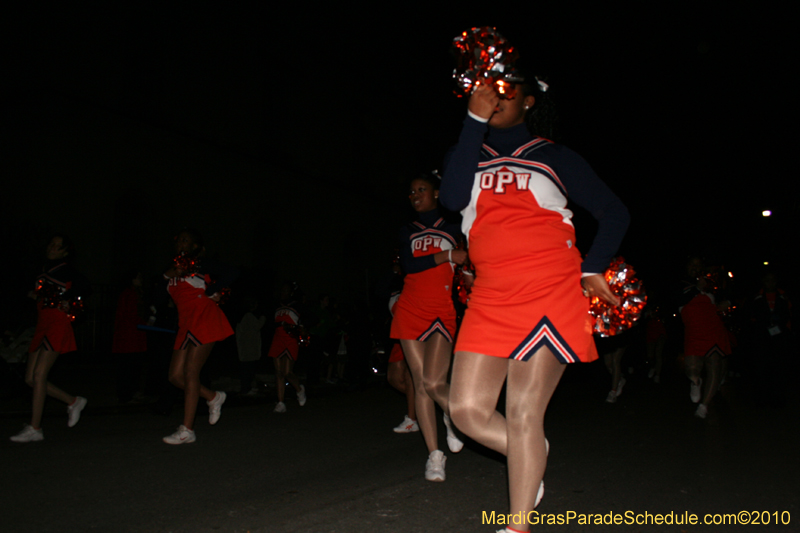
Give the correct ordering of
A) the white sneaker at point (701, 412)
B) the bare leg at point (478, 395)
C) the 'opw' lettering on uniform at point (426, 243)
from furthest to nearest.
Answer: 1. the white sneaker at point (701, 412)
2. the 'opw' lettering on uniform at point (426, 243)
3. the bare leg at point (478, 395)

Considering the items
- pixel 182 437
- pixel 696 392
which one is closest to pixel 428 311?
pixel 182 437

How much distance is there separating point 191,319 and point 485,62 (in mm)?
4012

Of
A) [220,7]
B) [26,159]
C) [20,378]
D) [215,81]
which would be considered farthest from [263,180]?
[20,378]

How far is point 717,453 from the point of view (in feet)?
18.4

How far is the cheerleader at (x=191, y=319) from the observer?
5781mm

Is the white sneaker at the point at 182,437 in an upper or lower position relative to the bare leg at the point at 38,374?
lower

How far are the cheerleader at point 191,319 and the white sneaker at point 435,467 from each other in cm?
231

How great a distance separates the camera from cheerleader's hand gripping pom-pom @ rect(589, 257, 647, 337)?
2.92 m

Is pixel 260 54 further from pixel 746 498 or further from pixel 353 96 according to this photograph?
pixel 746 498

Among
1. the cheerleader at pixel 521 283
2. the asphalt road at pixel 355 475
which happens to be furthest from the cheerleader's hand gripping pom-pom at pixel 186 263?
the cheerleader at pixel 521 283

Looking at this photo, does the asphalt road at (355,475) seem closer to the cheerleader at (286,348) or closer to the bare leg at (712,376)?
the bare leg at (712,376)

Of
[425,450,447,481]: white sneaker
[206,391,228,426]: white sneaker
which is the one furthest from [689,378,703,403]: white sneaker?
[206,391,228,426]: white sneaker

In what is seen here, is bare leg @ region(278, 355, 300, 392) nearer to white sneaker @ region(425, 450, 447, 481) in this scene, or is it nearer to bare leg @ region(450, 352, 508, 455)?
white sneaker @ region(425, 450, 447, 481)

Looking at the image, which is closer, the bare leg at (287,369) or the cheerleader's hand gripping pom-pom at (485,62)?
the cheerleader's hand gripping pom-pom at (485,62)
